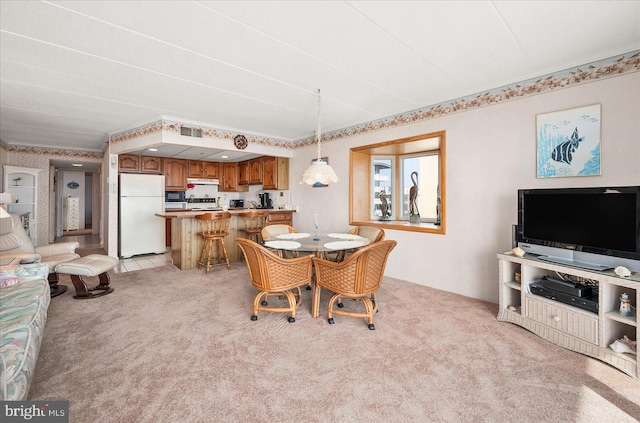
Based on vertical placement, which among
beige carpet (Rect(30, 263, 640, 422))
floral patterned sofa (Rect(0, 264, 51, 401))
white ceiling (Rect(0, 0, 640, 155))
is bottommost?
beige carpet (Rect(30, 263, 640, 422))

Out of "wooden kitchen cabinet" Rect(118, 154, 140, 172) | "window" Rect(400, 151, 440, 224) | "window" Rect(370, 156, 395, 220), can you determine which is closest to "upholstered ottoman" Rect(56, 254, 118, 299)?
"wooden kitchen cabinet" Rect(118, 154, 140, 172)

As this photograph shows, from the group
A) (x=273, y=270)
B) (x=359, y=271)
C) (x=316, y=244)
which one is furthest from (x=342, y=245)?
(x=273, y=270)

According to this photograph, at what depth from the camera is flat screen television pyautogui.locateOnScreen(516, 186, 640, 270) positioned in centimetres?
200

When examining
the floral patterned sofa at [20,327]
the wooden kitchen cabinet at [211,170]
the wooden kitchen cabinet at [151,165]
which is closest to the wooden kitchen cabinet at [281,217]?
the wooden kitchen cabinet at [211,170]

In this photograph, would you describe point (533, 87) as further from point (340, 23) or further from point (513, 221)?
point (340, 23)

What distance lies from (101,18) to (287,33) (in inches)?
48.3

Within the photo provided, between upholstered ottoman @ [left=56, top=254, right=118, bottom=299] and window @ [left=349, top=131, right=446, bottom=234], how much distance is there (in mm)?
3397

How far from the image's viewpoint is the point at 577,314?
6.97 feet

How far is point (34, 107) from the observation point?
3.62m

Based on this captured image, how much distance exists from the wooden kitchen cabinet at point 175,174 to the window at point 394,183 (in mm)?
4108

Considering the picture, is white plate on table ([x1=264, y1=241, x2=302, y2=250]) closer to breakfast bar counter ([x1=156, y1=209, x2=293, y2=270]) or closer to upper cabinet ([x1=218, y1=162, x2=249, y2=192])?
breakfast bar counter ([x1=156, y1=209, x2=293, y2=270])

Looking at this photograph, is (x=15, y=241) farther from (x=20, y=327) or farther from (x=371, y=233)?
(x=371, y=233)

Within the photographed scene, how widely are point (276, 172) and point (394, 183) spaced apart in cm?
244

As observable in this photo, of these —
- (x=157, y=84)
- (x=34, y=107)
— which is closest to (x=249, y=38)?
(x=157, y=84)
